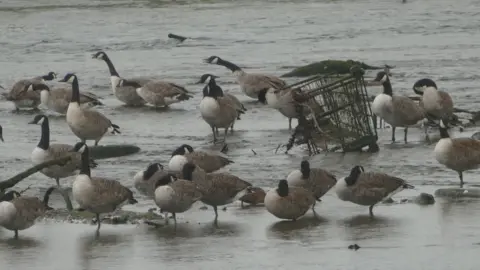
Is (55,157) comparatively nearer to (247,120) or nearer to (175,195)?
(175,195)

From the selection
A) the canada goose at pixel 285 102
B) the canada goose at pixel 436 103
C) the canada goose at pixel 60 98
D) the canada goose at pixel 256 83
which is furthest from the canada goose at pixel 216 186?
the canada goose at pixel 60 98

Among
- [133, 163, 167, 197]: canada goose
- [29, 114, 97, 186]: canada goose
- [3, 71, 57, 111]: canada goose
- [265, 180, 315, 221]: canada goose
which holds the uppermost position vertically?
[265, 180, 315, 221]: canada goose

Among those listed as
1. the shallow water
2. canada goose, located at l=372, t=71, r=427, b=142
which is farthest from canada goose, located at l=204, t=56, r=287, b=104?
canada goose, located at l=372, t=71, r=427, b=142

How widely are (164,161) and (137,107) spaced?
253 inches

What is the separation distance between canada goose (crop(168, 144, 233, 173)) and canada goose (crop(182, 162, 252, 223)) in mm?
1092

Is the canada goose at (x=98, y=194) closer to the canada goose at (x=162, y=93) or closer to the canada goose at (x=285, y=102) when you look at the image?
the canada goose at (x=285, y=102)

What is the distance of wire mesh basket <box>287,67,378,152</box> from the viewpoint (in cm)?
1911

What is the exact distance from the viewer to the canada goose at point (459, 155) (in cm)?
1639

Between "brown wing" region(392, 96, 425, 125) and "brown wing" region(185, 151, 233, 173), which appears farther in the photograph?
"brown wing" region(392, 96, 425, 125)

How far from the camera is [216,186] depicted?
51.4 ft

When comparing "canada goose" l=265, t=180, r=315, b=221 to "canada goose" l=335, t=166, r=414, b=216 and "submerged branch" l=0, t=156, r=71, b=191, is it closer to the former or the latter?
"canada goose" l=335, t=166, r=414, b=216

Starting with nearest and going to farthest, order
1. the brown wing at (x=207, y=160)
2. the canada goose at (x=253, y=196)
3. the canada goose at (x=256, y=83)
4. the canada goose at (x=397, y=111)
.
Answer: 1. the canada goose at (x=253, y=196)
2. the brown wing at (x=207, y=160)
3. the canada goose at (x=397, y=111)
4. the canada goose at (x=256, y=83)

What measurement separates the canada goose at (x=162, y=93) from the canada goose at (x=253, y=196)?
8814mm

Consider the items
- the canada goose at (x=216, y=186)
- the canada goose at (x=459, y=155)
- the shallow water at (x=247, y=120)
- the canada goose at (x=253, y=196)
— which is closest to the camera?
the shallow water at (x=247, y=120)
